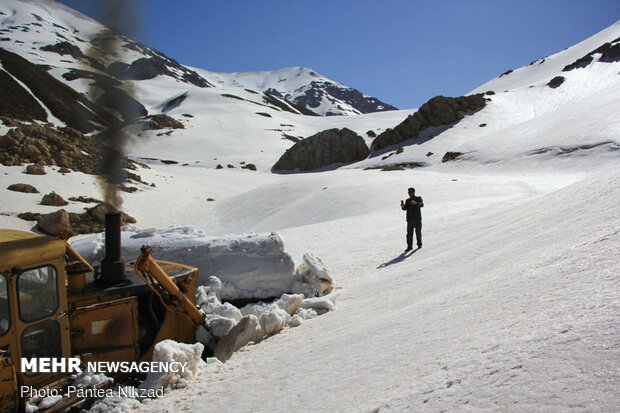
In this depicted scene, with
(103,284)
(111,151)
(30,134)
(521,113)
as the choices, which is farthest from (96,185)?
(521,113)

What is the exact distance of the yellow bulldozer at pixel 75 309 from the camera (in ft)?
11.5

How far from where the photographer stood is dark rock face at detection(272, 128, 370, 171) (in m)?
47.5

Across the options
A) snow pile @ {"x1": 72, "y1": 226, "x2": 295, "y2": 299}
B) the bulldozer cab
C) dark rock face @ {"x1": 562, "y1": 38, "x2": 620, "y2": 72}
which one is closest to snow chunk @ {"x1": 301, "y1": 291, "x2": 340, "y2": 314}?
snow pile @ {"x1": 72, "y1": 226, "x2": 295, "y2": 299}

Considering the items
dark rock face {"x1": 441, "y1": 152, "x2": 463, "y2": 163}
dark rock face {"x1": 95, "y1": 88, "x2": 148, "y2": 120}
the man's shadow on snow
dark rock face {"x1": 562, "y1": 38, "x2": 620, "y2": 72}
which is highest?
dark rock face {"x1": 562, "y1": 38, "x2": 620, "y2": 72}

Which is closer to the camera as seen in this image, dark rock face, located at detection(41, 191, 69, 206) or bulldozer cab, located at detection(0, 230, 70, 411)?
bulldozer cab, located at detection(0, 230, 70, 411)

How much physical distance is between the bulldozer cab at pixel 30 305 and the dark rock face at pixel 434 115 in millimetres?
42902

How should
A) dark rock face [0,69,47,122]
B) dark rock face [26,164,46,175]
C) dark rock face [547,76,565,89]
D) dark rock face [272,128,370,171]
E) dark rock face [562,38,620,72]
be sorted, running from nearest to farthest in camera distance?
dark rock face [26,164,46,175] < dark rock face [0,69,47,122] < dark rock face [272,128,370,171] < dark rock face [547,76,565,89] < dark rock face [562,38,620,72]

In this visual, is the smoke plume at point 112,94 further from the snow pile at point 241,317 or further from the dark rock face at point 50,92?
the dark rock face at point 50,92

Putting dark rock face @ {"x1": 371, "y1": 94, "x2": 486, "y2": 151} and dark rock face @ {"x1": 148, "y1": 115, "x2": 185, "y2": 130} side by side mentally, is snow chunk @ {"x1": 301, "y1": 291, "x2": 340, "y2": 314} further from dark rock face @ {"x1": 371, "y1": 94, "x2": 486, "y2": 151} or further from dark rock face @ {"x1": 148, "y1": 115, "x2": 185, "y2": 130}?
dark rock face @ {"x1": 148, "y1": 115, "x2": 185, "y2": 130}

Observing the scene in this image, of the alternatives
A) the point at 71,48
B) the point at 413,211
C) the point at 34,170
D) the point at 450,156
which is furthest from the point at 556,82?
the point at 71,48

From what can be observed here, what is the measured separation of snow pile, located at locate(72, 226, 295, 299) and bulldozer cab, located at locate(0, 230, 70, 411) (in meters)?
3.20

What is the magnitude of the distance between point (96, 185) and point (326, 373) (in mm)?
21117

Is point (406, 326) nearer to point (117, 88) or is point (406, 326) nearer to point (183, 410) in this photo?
point (183, 410)

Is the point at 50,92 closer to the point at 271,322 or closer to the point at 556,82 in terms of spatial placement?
the point at 271,322
